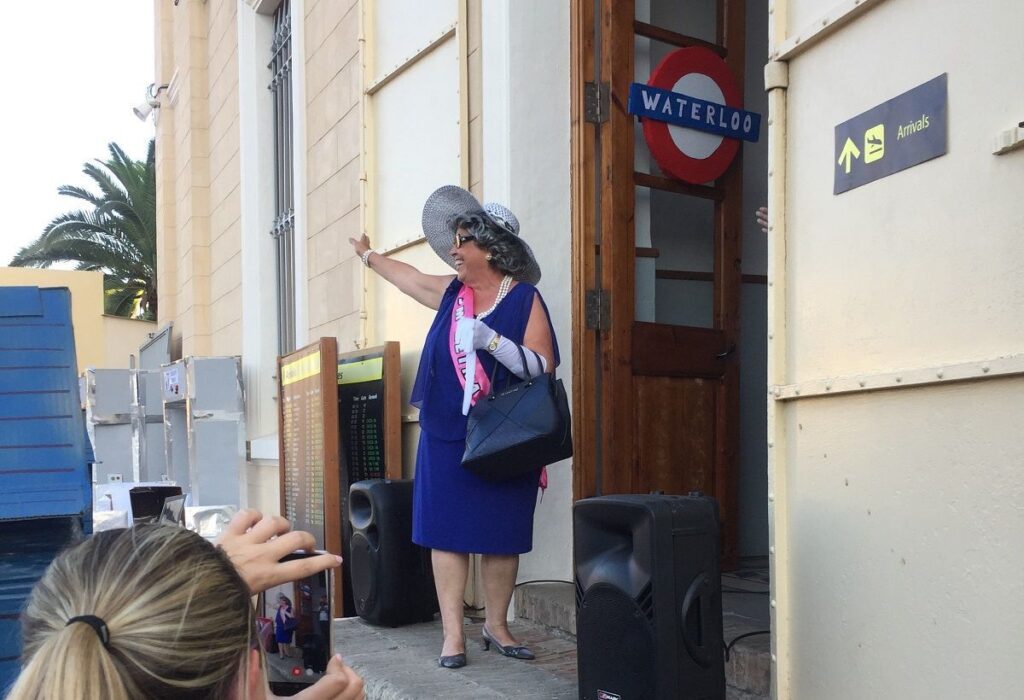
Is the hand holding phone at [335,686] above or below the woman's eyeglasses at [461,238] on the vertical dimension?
below

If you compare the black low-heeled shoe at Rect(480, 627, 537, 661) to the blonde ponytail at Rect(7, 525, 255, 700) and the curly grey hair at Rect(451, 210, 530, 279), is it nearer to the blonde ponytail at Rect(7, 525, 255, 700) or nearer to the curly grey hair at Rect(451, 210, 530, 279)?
the curly grey hair at Rect(451, 210, 530, 279)

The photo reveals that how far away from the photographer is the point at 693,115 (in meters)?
4.56

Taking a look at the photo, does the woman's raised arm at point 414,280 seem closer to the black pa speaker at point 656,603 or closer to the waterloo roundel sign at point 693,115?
the waterloo roundel sign at point 693,115

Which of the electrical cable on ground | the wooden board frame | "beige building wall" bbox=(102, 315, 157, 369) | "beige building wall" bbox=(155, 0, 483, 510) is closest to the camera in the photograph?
the electrical cable on ground

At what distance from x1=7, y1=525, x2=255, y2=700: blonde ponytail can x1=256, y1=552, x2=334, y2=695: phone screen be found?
0.25 meters

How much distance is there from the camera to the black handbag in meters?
3.23

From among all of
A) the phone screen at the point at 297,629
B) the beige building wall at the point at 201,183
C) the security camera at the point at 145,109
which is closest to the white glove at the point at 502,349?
the phone screen at the point at 297,629

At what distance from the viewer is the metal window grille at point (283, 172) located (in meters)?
8.52

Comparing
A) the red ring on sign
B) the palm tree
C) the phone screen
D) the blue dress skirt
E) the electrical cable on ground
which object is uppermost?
the palm tree

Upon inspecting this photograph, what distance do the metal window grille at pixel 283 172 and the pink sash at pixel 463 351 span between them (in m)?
5.02

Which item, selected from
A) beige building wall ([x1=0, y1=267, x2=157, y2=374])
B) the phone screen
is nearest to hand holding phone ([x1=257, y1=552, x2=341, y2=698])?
the phone screen

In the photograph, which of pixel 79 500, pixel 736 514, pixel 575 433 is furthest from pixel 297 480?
pixel 79 500

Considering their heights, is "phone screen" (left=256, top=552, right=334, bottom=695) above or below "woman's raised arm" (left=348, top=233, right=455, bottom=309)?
below

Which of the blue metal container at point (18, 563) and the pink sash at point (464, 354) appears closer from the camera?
the blue metal container at point (18, 563)
